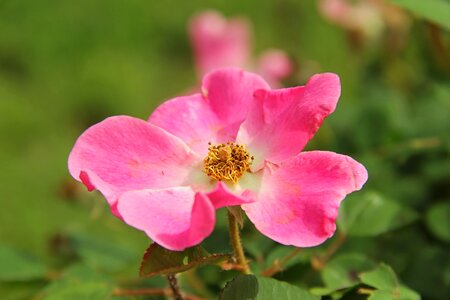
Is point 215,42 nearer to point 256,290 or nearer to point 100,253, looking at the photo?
point 100,253

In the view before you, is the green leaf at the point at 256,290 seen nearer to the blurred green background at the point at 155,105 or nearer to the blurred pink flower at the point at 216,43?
the blurred green background at the point at 155,105

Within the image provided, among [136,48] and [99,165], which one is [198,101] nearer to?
[99,165]

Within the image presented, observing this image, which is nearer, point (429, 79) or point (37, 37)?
point (429, 79)

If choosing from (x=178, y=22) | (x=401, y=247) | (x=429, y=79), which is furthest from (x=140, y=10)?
(x=401, y=247)

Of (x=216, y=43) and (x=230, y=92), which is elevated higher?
(x=230, y=92)

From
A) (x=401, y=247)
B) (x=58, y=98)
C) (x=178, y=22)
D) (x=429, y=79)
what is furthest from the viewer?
(x=178, y=22)

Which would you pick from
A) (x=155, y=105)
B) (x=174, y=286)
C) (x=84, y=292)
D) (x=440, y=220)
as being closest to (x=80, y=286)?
(x=84, y=292)

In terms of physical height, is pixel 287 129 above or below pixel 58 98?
above
